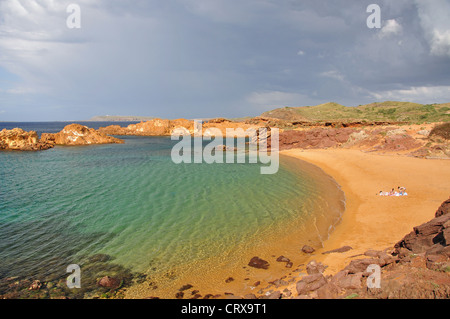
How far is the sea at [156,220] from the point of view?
823 centimetres

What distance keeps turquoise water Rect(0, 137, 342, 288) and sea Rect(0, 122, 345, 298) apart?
0.15 feet

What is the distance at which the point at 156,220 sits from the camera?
461 inches

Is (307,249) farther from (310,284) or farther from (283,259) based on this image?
(310,284)

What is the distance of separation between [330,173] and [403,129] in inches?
619

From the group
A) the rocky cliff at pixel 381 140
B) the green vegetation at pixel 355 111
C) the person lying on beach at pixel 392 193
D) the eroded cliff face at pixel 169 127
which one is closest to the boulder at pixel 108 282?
the person lying on beach at pixel 392 193

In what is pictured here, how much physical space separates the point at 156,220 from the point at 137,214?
1399 mm

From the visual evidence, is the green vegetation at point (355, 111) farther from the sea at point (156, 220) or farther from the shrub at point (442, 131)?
the sea at point (156, 220)

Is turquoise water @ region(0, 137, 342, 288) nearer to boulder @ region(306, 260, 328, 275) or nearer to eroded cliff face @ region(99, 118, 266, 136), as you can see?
boulder @ region(306, 260, 328, 275)

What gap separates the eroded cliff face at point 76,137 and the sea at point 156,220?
28.4m

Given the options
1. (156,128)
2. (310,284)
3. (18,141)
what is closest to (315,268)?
(310,284)

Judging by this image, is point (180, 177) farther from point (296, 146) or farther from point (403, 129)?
point (403, 129)

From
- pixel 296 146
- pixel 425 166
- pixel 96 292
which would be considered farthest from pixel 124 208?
pixel 296 146

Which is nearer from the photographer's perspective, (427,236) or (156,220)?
(427,236)
